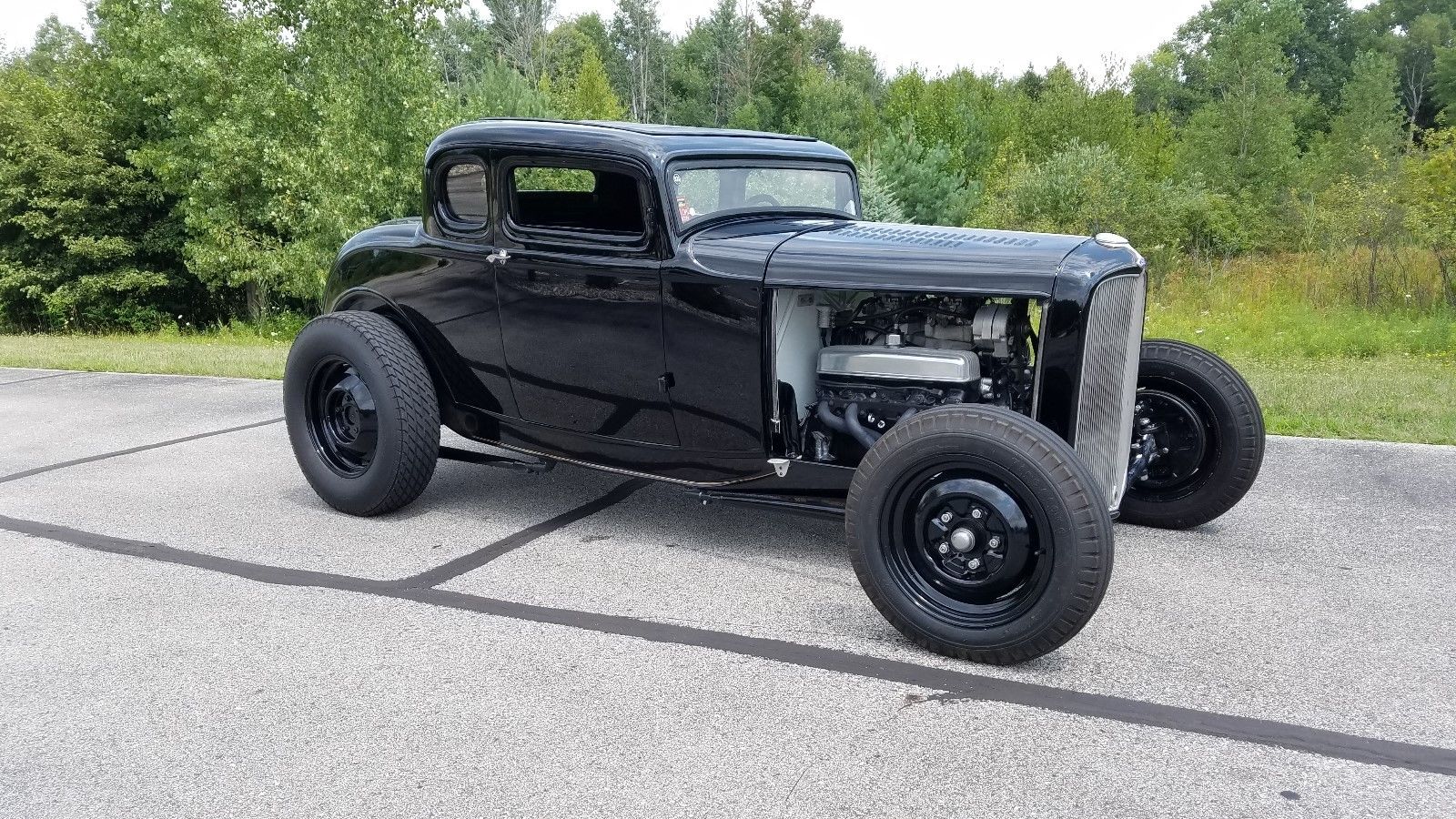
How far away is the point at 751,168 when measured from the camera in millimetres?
5035

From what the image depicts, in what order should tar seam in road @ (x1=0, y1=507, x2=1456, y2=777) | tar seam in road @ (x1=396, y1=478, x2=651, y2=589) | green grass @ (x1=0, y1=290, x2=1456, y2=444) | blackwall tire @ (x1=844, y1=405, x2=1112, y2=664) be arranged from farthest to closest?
1. green grass @ (x1=0, y1=290, x2=1456, y2=444)
2. tar seam in road @ (x1=396, y1=478, x2=651, y2=589)
3. blackwall tire @ (x1=844, y1=405, x2=1112, y2=664)
4. tar seam in road @ (x1=0, y1=507, x2=1456, y2=777)

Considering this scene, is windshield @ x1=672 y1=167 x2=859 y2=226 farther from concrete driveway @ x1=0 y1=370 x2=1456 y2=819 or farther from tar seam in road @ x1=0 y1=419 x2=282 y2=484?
tar seam in road @ x1=0 y1=419 x2=282 y2=484

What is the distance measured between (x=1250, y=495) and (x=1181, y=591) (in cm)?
173

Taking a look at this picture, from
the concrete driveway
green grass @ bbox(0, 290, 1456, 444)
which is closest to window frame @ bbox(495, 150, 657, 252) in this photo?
the concrete driveway

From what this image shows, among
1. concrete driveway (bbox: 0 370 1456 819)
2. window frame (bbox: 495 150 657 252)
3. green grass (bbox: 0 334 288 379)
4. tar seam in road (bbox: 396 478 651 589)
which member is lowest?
green grass (bbox: 0 334 288 379)

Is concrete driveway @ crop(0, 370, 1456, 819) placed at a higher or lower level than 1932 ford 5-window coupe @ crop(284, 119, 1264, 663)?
lower

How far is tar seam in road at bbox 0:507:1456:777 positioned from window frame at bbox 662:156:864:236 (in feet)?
5.58

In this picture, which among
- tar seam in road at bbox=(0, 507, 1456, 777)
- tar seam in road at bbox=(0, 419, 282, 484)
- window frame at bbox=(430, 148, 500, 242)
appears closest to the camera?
tar seam in road at bbox=(0, 507, 1456, 777)

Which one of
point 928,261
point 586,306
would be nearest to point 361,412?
point 586,306

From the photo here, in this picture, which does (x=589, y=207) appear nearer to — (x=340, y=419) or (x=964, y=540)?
(x=340, y=419)

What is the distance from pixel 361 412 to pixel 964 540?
3.08 m

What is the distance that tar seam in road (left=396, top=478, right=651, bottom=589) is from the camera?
448 centimetres

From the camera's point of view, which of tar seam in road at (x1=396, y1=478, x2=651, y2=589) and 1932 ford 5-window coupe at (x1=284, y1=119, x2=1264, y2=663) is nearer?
1932 ford 5-window coupe at (x1=284, y1=119, x2=1264, y2=663)

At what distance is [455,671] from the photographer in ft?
11.6
